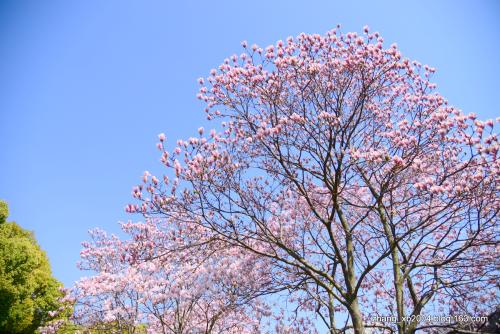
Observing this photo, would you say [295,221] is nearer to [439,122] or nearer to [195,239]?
[195,239]

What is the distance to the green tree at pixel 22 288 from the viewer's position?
630 inches

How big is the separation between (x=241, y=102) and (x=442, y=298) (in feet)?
29.0

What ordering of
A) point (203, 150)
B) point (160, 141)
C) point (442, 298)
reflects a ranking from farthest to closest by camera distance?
point (442, 298) < point (203, 150) < point (160, 141)

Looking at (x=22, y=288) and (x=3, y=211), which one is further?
(x=3, y=211)

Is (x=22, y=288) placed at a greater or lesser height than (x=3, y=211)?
lesser

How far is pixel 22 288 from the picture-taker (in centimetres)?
1650

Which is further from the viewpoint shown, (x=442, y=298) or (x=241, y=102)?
(x=442, y=298)

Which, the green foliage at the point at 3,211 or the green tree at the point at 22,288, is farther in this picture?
the green foliage at the point at 3,211

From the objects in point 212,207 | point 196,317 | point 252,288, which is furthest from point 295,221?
point 196,317

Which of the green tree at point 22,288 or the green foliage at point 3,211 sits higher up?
the green foliage at point 3,211

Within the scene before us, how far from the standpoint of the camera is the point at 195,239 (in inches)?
343

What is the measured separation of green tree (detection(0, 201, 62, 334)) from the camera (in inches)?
630

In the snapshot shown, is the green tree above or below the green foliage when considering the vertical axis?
below

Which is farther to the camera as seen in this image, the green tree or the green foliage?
the green foliage
